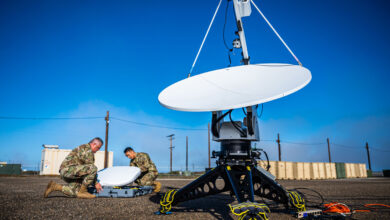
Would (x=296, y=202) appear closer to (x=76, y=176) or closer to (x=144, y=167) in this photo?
(x=76, y=176)

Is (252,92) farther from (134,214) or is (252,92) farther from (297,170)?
(297,170)

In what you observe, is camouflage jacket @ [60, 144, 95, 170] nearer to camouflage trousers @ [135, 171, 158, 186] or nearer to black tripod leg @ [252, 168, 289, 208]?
camouflage trousers @ [135, 171, 158, 186]

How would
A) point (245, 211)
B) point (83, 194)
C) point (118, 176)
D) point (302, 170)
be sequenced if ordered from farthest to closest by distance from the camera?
1. point (302, 170)
2. point (118, 176)
3. point (83, 194)
4. point (245, 211)

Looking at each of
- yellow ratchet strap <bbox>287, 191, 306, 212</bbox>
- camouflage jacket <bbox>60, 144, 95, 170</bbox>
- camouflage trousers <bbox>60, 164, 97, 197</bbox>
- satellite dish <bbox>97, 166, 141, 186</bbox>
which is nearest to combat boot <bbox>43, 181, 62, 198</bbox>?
camouflage trousers <bbox>60, 164, 97, 197</bbox>

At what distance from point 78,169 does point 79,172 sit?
70 millimetres

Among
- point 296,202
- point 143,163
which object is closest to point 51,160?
point 143,163

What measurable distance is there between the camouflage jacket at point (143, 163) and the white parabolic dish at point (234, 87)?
11.3 feet

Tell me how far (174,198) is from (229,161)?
0.99 m

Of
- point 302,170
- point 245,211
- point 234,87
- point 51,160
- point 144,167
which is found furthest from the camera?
point 51,160

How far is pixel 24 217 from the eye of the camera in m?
3.26

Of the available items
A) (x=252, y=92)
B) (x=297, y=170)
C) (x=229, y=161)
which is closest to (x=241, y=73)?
(x=252, y=92)

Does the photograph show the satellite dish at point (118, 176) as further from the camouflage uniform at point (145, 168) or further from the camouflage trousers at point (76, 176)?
the camouflage uniform at point (145, 168)

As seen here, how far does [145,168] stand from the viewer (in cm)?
712

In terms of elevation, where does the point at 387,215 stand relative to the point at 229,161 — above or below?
below
